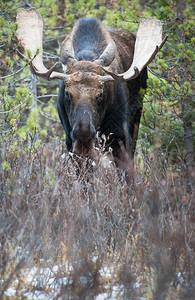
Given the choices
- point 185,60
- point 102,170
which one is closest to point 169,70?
point 185,60

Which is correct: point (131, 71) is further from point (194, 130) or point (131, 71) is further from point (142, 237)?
point (142, 237)

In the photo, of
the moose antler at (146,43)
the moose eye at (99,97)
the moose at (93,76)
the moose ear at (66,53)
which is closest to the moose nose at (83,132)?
the moose at (93,76)

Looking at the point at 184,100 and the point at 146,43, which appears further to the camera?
the point at 184,100

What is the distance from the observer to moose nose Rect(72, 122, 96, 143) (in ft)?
19.4

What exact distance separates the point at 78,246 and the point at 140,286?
562mm

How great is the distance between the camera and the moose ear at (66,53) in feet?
22.8

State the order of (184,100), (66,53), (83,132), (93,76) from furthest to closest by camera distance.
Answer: (184,100)
(66,53)
(93,76)
(83,132)

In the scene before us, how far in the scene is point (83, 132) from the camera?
19.3 feet

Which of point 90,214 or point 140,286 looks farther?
point 90,214

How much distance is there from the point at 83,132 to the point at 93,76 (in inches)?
40.3

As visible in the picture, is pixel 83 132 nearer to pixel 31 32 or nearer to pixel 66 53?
pixel 66 53

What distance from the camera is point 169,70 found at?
24.6 feet

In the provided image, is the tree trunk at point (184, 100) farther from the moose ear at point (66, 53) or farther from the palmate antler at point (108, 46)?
the moose ear at point (66, 53)

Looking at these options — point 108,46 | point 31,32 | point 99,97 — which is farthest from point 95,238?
point 31,32
